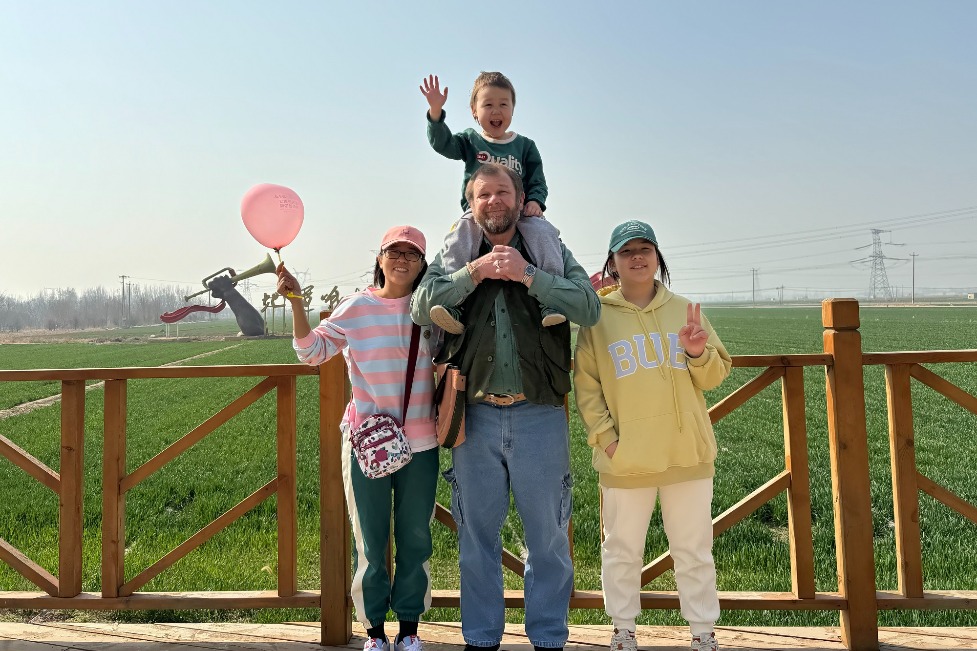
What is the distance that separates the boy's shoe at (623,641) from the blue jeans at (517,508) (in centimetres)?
24

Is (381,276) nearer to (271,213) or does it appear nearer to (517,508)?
(271,213)

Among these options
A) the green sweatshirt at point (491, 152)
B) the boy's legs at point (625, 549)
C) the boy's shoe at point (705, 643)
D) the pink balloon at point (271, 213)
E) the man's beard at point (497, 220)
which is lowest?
the boy's shoe at point (705, 643)

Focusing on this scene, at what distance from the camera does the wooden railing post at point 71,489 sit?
3375 millimetres

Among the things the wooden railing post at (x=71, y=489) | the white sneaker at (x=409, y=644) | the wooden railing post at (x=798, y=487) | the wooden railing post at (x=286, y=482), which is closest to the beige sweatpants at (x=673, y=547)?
the wooden railing post at (x=798, y=487)

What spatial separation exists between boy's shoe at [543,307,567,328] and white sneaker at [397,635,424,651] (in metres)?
1.49

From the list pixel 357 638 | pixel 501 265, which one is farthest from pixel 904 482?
pixel 357 638

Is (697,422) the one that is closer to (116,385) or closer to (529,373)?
(529,373)

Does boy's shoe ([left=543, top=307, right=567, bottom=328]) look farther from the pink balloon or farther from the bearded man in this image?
the pink balloon

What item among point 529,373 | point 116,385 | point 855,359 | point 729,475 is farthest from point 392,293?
point 729,475

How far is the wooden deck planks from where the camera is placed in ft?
10.3

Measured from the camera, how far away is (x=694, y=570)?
9.06 feet

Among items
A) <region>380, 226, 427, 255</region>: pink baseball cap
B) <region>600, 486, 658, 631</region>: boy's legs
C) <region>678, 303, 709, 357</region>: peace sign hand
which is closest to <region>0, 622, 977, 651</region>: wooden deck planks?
<region>600, 486, 658, 631</region>: boy's legs

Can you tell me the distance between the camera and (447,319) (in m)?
2.60

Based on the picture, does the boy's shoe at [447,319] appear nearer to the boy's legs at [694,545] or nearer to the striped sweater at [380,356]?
the striped sweater at [380,356]
